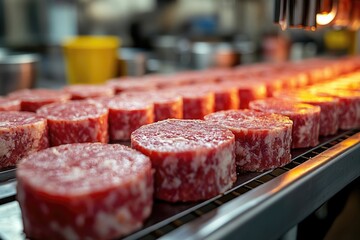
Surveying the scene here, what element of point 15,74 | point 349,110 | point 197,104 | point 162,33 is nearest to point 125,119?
point 197,104

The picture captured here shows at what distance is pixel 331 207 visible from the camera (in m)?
1.88

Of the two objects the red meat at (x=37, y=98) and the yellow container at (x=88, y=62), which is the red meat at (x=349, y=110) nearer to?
the red meat at (x=37, y=98)

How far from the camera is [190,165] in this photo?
103 cm

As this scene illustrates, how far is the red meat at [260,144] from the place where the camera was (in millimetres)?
1252

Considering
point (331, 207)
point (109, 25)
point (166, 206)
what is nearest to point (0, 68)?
point (166, 206)

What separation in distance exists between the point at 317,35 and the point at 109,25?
3.86 metres

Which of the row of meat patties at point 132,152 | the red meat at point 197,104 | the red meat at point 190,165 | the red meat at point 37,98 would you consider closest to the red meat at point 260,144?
the row of meat patties at point 132,152

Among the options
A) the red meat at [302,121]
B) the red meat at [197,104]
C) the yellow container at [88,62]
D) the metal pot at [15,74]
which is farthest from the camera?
the yellow container at [88,62]

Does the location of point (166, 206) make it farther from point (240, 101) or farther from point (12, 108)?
point (240, 101)

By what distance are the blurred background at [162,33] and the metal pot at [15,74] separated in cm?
101

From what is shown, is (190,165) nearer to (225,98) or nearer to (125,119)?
(125,119)

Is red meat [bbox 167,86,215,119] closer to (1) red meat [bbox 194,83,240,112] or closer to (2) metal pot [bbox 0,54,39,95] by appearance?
(1) red meat [bbox 194,83,240,112]

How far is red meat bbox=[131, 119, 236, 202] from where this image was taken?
1.03 meters

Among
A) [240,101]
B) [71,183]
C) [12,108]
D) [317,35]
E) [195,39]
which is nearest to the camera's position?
[71,183]
